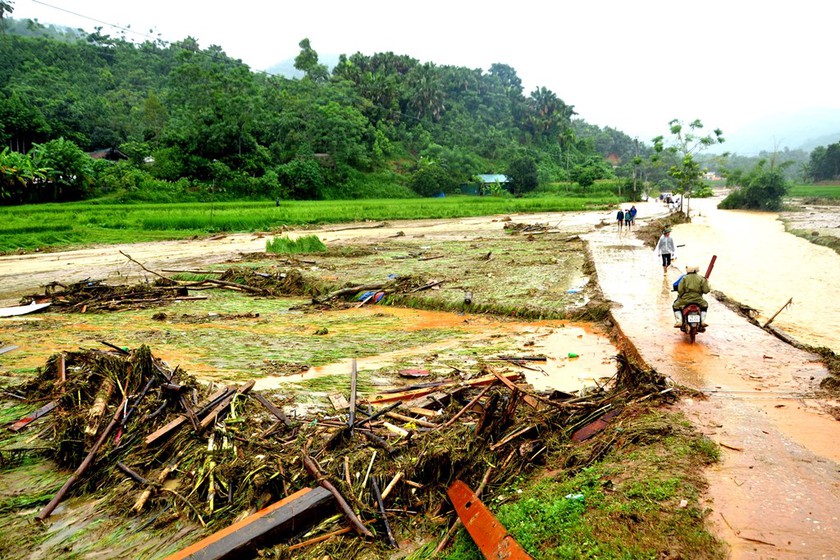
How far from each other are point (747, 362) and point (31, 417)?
9172mm

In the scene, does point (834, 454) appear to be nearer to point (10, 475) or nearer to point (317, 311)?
point (10, 475)

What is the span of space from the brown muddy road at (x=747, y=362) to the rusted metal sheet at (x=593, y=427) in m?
0.85

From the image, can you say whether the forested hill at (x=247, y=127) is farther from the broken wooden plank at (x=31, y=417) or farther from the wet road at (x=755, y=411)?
the wet road at (x=755, y=411)

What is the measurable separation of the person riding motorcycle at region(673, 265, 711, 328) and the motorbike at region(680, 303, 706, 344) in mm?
60

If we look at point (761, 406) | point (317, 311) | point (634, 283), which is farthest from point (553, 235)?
point (761, 406)

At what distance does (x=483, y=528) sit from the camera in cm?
353

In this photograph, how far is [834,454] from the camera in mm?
4562

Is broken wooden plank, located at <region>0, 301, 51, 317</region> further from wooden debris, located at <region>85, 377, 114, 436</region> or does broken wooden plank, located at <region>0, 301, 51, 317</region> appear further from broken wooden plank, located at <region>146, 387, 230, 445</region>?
broken wooden plank, located at <region>146, 387, 230, 445</region>

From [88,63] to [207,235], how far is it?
5597cm

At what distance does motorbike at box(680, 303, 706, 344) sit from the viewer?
26.9ft

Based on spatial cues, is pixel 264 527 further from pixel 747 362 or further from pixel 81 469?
pixel 747 362

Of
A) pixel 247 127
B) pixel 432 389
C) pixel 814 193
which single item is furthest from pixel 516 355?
pixel 814 193

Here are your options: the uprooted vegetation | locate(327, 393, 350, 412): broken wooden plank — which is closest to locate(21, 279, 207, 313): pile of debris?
the uprooted vegetation

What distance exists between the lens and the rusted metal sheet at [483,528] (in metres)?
3.25
